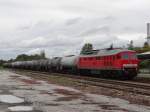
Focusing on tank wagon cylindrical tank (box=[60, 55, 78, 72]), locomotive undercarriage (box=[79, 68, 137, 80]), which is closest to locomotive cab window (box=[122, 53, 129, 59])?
locomotive undercarriage (box=[79, 68, 137, 80])

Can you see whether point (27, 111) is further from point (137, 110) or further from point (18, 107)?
point (137, 110)

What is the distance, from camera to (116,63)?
35.2 metres

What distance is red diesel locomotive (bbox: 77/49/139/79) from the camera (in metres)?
34.8

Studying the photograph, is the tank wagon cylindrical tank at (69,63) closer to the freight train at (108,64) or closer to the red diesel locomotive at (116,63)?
the freight train at (108,64)

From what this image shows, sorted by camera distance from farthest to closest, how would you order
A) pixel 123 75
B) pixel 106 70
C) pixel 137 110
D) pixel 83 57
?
pixel 83 57
pixel 106 70
pixel 123 75
pixel 137 110

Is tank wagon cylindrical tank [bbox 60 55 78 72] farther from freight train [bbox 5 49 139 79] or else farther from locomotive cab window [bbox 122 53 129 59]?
locomotive cab window [bbox 122 53 129 59]

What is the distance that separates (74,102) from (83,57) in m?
30.0

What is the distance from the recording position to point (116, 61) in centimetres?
3516

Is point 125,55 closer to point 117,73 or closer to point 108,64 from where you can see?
point 117,73

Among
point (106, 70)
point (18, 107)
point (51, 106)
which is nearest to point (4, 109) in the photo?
point (18, 107)

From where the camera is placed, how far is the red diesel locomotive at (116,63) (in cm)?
3481

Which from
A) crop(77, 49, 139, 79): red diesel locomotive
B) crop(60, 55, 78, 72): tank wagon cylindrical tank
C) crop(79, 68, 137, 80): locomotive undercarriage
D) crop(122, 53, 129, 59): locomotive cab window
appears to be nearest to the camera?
crop(79, 68, 137, 80): locomotive undercarriage

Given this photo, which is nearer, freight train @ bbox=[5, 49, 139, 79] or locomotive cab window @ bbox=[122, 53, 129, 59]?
freight train @ bbox=[5, 49, 139, 79]

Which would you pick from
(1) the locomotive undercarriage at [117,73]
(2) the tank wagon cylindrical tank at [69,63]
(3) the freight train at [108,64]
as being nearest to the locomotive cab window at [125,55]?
(3) the freight train at [108,64]
